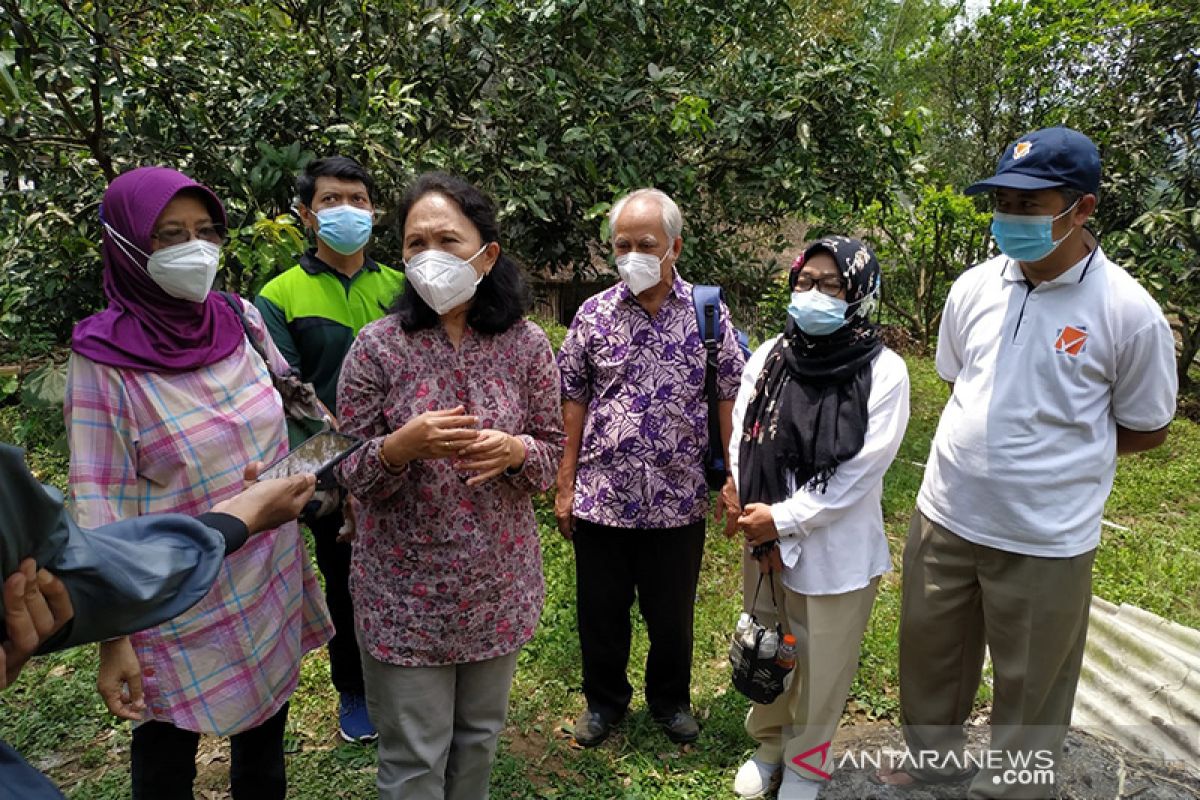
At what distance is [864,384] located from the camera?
93.0 inches

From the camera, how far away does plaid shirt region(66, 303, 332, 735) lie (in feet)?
5.77

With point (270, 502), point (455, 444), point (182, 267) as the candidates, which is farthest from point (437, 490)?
point (182, 267)

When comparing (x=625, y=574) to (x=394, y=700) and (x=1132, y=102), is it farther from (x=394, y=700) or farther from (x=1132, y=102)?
(x=1132, y=102)

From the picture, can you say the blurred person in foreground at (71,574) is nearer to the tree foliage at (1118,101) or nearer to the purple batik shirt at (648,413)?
the purple batik shirt at (648,413)

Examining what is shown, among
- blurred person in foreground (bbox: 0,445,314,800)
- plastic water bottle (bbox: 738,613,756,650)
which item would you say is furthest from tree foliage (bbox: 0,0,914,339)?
blurred person in foreground (bbox: 0,445,314,800)

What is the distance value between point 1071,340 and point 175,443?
2.29 metres

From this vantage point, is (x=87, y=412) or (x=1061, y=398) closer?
(x=87, y=412)

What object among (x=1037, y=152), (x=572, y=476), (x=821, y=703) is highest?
(x=1037, y=152)

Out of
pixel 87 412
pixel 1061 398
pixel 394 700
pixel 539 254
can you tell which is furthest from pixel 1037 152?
pixel 539 254

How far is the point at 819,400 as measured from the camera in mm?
2387

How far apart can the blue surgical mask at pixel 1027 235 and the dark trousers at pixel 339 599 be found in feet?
7.51

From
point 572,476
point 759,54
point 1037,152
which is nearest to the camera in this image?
point 1037,152

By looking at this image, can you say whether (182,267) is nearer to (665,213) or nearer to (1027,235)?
(665,213)

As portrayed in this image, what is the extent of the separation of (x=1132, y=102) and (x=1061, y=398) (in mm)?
6927
